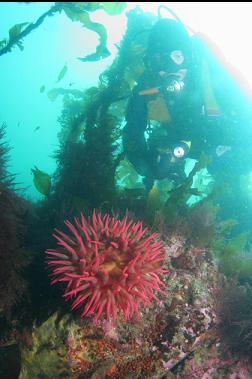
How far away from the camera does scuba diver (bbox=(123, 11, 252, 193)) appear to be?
7.27m

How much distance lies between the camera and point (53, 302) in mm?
3344

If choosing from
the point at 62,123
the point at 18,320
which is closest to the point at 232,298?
the point at 18,320

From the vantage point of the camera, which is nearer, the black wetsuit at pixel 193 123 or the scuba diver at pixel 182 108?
the scuba diver at pixel 182 108

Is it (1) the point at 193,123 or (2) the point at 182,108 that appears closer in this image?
(2) the point at 182,108

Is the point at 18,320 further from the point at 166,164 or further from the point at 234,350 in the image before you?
the point at 166,164

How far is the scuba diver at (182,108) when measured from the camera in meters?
7.27

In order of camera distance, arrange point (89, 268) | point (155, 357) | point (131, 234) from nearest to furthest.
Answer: point (89, 268)
point (131, 234)
point (155, 357)

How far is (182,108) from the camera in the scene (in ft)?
25.0

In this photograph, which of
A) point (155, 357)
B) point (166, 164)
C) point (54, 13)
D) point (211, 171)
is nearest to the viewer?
point (155, 357)

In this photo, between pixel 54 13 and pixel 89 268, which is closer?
pixel 89 268

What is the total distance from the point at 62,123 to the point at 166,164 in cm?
333

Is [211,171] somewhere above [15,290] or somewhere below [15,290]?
above

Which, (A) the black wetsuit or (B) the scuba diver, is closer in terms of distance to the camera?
(B) the scuba diver

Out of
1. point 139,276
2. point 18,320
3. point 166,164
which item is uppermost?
point 166,164
